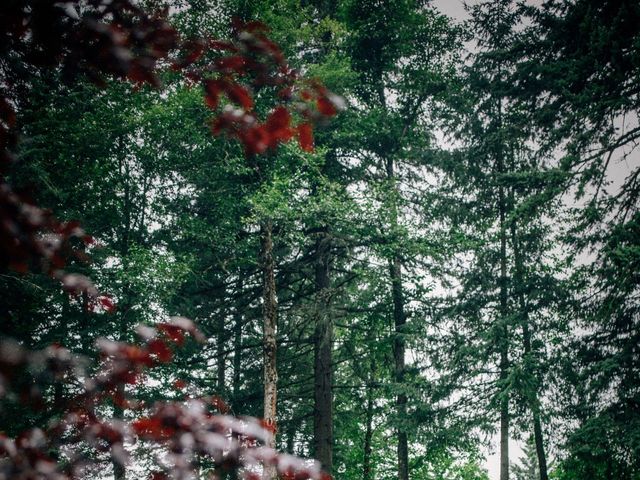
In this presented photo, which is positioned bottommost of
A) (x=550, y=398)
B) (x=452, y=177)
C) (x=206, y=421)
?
(x=206, y=421)

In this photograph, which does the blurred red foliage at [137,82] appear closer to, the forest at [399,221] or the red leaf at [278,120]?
the red leaf at [278,120]

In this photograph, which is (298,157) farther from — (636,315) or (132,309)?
(636,315)

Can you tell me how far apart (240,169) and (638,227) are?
24.3 ft

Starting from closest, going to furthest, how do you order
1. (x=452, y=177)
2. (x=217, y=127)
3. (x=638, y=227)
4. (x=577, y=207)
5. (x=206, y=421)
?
(x=206, y=421) → (x=217, y=127) → (x=638, y=227) → (x=577, y=207) → (x=452, y=177)

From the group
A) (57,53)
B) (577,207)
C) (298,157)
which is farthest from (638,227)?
(57,53)

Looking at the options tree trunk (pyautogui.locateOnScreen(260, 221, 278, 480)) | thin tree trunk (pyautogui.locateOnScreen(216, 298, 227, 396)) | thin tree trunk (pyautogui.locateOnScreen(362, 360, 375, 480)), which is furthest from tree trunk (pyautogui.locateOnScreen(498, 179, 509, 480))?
thin tree trunk (pyautogui.locateOnScreen(216, 298, 227, 396))

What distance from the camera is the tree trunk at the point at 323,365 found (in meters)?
9.93

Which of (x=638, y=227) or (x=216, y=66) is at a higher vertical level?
(x=638, y=227)

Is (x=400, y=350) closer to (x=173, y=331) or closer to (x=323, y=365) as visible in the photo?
(x=323, y=365)

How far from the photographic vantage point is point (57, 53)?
1685 mm

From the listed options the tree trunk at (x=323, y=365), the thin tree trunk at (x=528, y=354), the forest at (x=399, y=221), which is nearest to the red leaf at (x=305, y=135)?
the forest at (x=399, y=221)

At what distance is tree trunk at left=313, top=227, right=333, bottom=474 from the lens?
9930 millimetres

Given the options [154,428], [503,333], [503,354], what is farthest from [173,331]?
[503,354]

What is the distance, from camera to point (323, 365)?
433 inches
